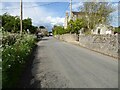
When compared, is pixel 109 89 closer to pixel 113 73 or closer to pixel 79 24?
pixel 113 73

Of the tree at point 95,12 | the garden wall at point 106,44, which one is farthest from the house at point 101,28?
the garden wall at point 106,44

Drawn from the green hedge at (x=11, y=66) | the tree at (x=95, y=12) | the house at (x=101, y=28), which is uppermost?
the tree at (x=95, y=12)

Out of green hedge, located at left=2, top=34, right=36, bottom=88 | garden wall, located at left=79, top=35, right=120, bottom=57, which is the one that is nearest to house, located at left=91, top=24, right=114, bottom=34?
garden wall, located at left=79, top=35, right=120, bottom=57

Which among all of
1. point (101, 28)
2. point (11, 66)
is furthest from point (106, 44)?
point (101, 28)

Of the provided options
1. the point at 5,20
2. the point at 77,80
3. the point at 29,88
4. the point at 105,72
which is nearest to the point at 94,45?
the point at 105,72

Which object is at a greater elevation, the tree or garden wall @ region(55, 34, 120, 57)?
the tree

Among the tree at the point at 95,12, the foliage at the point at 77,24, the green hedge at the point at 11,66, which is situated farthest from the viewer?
the foliage at the point at 77,24

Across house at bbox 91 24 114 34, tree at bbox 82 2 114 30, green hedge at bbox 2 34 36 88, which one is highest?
tree at bbox 82 2 114 30

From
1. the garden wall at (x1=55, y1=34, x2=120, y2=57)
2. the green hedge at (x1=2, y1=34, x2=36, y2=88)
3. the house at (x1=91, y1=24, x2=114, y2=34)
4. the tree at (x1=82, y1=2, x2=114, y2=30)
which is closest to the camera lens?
the green hedge at (x1=2, y1=34, x2=36, y2=88)

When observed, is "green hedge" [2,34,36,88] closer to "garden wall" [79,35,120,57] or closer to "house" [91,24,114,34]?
"garden wall" [79,35,120,57]

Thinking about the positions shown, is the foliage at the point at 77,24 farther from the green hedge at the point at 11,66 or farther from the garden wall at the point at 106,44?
the green hedge at the point at 11,66

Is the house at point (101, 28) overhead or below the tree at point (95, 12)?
below

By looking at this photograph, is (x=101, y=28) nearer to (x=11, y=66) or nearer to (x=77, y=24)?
(x=77, y=24)

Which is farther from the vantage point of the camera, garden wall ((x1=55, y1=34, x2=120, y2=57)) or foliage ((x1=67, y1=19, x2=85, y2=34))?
foliage ((x1=67, y1=19, x2=85, y2=34))
